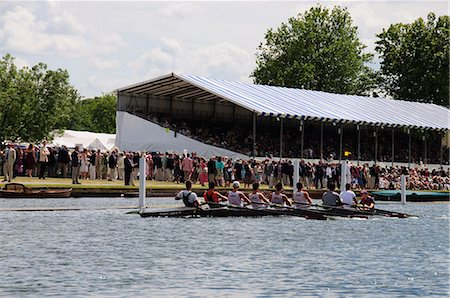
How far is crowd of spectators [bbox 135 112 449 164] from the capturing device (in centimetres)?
6694

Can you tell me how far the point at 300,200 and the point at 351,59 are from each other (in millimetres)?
66748

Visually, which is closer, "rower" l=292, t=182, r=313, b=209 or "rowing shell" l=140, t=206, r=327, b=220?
"rowing shell" l=140, t=206, r=327, b=220

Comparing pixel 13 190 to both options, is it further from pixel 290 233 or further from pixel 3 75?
pixel 3 75

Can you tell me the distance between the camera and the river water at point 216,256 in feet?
69.1

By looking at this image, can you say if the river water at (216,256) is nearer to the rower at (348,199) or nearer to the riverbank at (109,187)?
the rower at (348,199)

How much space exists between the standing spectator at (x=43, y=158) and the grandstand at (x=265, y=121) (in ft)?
51.8

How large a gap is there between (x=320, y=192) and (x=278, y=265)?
28928 millimetres

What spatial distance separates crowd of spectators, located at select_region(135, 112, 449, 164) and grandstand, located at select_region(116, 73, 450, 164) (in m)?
0.07

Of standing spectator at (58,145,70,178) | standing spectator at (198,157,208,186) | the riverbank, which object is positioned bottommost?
the riverbank

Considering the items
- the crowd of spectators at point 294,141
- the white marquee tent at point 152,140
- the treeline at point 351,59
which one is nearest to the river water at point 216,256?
the white marquee tent at point 152,140

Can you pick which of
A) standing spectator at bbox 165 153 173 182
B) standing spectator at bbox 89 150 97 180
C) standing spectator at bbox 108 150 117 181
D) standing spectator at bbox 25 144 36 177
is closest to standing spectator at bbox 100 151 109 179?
standing spectator at bbox 108 150 117 181

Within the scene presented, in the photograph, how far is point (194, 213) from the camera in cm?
3559

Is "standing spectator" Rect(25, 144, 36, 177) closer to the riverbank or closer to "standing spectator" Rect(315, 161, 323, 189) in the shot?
the riverbank

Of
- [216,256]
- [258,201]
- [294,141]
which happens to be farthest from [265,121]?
[216,256]
